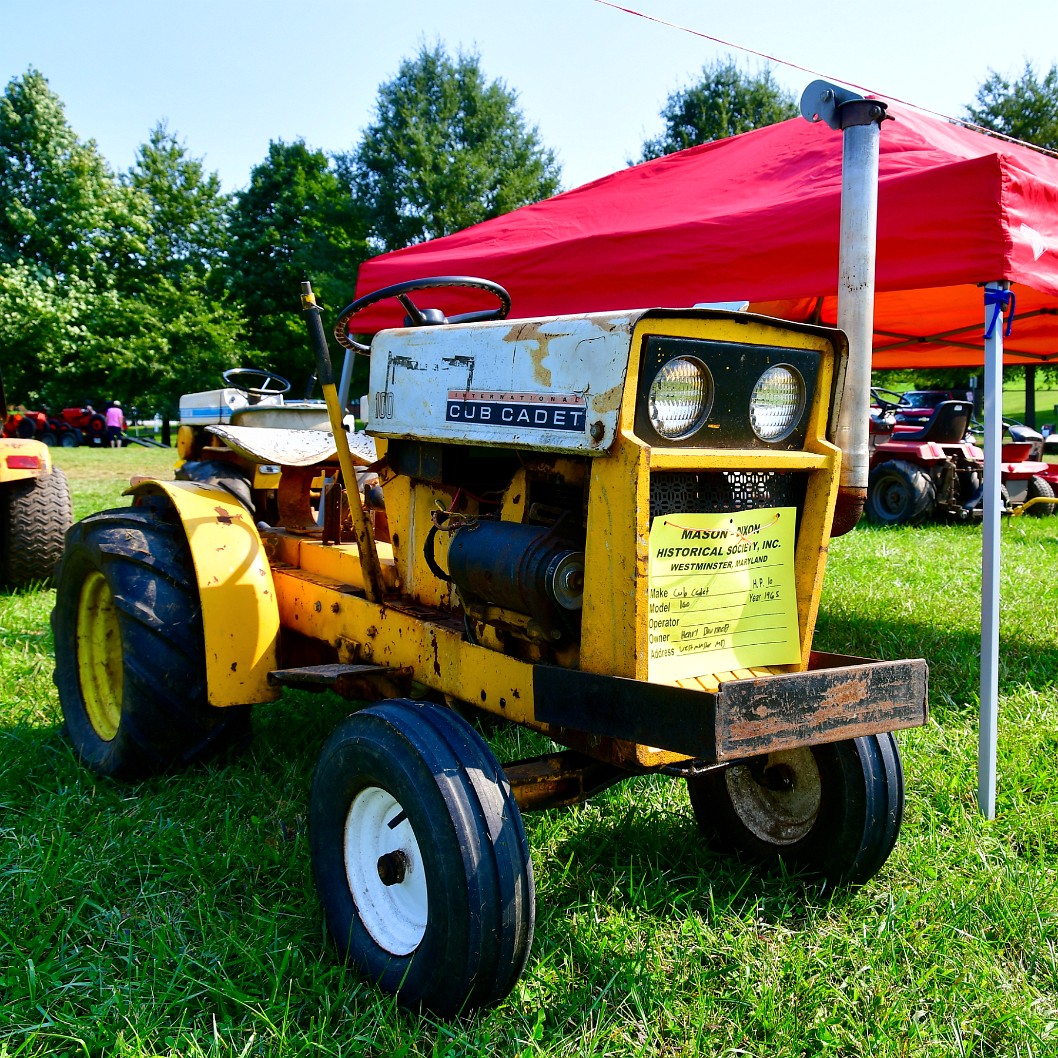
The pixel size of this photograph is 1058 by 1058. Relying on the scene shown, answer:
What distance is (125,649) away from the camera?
2768 mm

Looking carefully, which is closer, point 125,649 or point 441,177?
point 125,649

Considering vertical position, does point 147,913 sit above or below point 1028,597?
below

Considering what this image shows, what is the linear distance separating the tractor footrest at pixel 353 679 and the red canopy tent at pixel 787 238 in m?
1.96

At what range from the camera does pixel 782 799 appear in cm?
258

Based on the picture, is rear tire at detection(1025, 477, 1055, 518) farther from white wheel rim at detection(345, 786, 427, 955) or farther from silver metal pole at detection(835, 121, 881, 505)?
white wheel rim at detection(345, 786, 427, 955)

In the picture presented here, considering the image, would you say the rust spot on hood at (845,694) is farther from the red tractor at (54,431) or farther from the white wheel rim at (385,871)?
the red tractor at (54,431)

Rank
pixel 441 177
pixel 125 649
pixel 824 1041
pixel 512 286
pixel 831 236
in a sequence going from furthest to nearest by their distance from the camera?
pixel 441 177 → pixel 512 286 → pixel 831 236 → pixel 125 649 → pixel 824 1041

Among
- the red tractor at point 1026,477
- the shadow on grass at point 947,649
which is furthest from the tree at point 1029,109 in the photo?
the shadow on grass at point 947,649

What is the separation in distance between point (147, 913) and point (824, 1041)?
155 cm

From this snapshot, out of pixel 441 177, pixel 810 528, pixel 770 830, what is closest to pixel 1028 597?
pixel 770 830

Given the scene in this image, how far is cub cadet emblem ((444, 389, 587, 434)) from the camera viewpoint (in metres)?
1.87

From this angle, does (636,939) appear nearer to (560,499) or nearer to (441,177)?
(560,499)

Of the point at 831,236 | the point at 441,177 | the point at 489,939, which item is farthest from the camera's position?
the point at 441,177

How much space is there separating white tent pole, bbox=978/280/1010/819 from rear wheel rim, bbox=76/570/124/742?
2789mm
